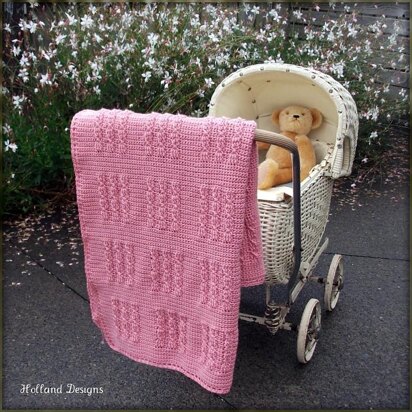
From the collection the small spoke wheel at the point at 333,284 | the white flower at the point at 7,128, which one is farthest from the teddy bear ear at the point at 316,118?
the white flower at the point at 7,128

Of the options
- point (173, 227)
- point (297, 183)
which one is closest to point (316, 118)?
point (297, 183)

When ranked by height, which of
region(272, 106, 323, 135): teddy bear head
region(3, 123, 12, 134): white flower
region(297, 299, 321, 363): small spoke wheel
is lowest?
region(297, 299, 321, 363): small spoke wheel

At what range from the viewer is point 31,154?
344cm

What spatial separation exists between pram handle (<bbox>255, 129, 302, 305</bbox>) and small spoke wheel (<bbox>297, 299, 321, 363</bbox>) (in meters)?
0.11

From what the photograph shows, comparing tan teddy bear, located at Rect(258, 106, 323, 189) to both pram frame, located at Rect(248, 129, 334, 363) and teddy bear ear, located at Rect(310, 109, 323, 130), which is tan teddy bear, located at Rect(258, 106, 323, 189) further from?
pram frame, located at Rect(248, 129, 334, 363)

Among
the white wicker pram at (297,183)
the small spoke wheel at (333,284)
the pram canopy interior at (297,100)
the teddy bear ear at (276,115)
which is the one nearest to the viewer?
the white wicker pram at (297,183)

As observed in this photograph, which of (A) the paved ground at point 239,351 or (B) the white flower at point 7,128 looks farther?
(B) the white flower at point 7,128

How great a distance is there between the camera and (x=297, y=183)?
5.89 ft

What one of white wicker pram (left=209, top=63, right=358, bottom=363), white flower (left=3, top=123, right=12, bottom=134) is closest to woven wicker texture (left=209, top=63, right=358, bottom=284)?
white wicker pram (left=209, top=63, right=358, bottom=363)

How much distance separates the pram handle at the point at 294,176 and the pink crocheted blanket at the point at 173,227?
5cm

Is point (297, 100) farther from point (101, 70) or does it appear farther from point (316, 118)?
point (101, 70)

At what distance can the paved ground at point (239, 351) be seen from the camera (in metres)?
2.11

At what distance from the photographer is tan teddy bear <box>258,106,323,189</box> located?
8.77 feet

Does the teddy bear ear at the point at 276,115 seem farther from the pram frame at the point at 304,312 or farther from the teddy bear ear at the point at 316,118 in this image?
the pram frame at the point at 304,312
